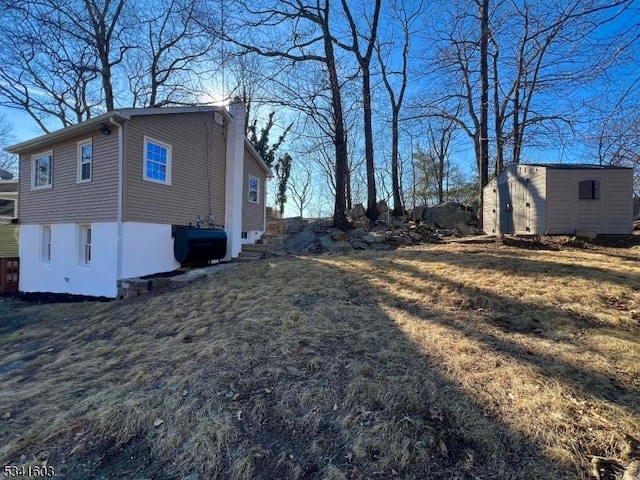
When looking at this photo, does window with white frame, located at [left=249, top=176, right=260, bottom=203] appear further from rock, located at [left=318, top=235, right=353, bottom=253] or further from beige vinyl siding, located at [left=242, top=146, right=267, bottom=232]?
rock, located at [left=318, top=235, right=353, bottom=253]

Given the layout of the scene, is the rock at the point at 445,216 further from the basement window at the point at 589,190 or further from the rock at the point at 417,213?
the basement window at the point at 589,190

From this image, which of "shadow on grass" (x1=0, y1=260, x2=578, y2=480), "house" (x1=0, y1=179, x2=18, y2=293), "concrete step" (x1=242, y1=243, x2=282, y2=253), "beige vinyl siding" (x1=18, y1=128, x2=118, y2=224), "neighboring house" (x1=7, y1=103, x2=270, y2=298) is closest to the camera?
"shadow on grass" (x1=0, y1=260, x2=578, y2=480)

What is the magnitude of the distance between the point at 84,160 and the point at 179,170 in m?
2.47

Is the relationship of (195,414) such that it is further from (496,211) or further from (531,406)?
(496,211)

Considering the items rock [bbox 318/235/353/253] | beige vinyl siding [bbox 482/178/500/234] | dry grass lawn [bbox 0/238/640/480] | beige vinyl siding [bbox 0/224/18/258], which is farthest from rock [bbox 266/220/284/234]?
beige vinyl siding [bbox 0/224/18/258]

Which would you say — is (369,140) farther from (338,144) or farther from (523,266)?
(523,266)

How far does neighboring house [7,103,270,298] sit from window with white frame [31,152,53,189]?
3 cm

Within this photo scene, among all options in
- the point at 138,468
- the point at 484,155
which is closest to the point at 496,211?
the point at 484,155

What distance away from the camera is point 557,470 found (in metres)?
2.08

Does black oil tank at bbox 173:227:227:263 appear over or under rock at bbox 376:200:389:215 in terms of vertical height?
under

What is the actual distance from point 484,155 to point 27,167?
16.8 meters

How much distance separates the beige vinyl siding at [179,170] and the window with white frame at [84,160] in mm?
1652

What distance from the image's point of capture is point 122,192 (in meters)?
8.79

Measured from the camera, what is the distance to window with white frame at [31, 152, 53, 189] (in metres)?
11.0
